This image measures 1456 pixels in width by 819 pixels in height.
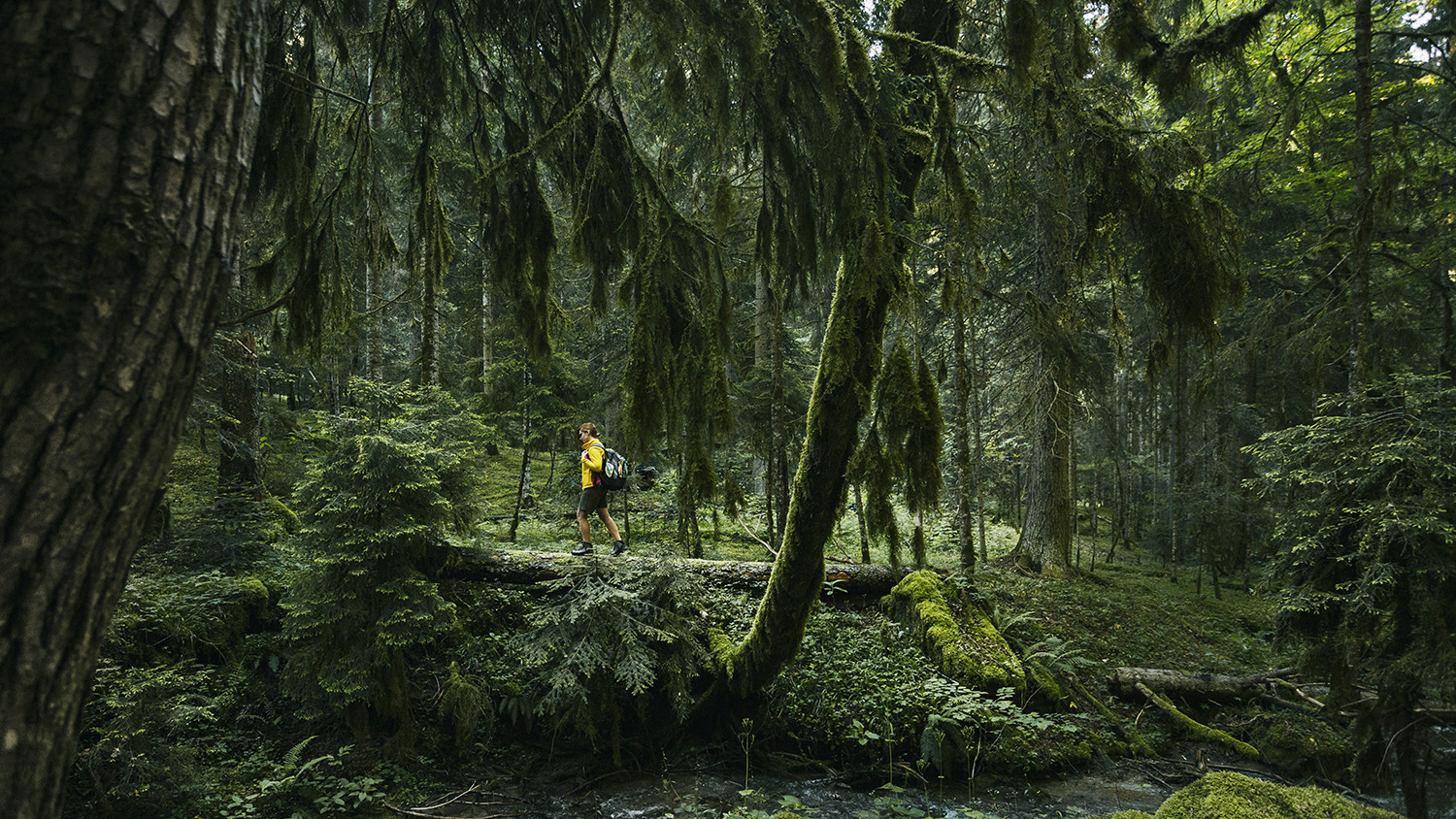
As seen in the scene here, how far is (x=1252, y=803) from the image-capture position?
3.53 meters

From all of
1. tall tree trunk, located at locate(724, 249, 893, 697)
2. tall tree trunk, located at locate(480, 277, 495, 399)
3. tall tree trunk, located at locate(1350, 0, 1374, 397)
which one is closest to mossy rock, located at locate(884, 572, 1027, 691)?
tall tree trunk, located at locate(724, 249, 893, 697)

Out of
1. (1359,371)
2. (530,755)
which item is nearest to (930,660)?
(530,755)

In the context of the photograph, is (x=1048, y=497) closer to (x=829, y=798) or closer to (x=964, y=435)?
(x=964, y=435)

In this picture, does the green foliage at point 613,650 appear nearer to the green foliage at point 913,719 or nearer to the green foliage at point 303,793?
the green foliage at point 913,719

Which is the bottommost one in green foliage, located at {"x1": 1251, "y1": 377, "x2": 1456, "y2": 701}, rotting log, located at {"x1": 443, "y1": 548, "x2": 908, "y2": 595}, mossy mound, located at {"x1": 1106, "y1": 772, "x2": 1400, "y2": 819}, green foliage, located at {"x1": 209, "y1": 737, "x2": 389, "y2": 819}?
green foliage, located at {"x1": 209, "y1": 737, "x2": 389, "y2": 819}

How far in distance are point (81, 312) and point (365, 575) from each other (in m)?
5.09

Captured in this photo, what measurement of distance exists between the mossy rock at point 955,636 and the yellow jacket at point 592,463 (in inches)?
157

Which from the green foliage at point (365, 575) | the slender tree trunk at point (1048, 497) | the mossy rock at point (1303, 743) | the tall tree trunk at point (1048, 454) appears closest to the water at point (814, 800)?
the green foliage at point (365, 575)

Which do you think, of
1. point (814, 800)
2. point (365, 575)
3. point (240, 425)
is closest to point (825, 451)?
point (814, 800)

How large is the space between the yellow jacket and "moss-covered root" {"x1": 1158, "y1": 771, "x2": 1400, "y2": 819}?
6130 mm

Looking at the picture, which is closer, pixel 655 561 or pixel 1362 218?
pixel 1362 218

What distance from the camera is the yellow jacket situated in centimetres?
796

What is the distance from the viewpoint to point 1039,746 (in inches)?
235

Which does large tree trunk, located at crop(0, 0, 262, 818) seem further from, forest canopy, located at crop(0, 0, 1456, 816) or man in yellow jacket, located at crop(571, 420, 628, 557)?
man in yellow jacket, located at crop(571, 420, 628, 557)
